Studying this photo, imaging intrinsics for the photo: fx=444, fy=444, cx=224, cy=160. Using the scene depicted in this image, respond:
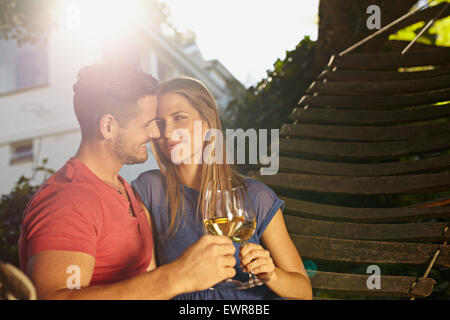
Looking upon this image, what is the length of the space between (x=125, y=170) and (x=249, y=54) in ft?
3.51

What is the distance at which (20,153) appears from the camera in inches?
188

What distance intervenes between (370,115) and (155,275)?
1556mm

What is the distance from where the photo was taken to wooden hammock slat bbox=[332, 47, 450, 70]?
2.33 metres

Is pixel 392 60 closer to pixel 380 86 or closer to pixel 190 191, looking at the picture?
pixel 380 86

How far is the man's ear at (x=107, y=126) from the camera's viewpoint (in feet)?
4.11

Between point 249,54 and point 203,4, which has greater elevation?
point 203,4

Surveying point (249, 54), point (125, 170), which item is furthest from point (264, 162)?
point (125, 170)

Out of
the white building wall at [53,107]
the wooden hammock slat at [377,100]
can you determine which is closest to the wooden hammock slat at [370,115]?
the wooden hammock slat at [377,100]

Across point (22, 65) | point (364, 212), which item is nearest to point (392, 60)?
point (364, 212)

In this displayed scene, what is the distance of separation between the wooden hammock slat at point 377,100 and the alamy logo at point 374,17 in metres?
0.46

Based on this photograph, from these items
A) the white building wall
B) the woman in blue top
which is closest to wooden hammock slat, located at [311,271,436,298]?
the woman in blue top

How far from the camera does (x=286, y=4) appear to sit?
2.30m

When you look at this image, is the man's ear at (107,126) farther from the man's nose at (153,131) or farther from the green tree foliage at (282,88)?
the green tree foliage at (282,88)

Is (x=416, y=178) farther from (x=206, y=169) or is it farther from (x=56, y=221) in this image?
(x=56, y=221)
